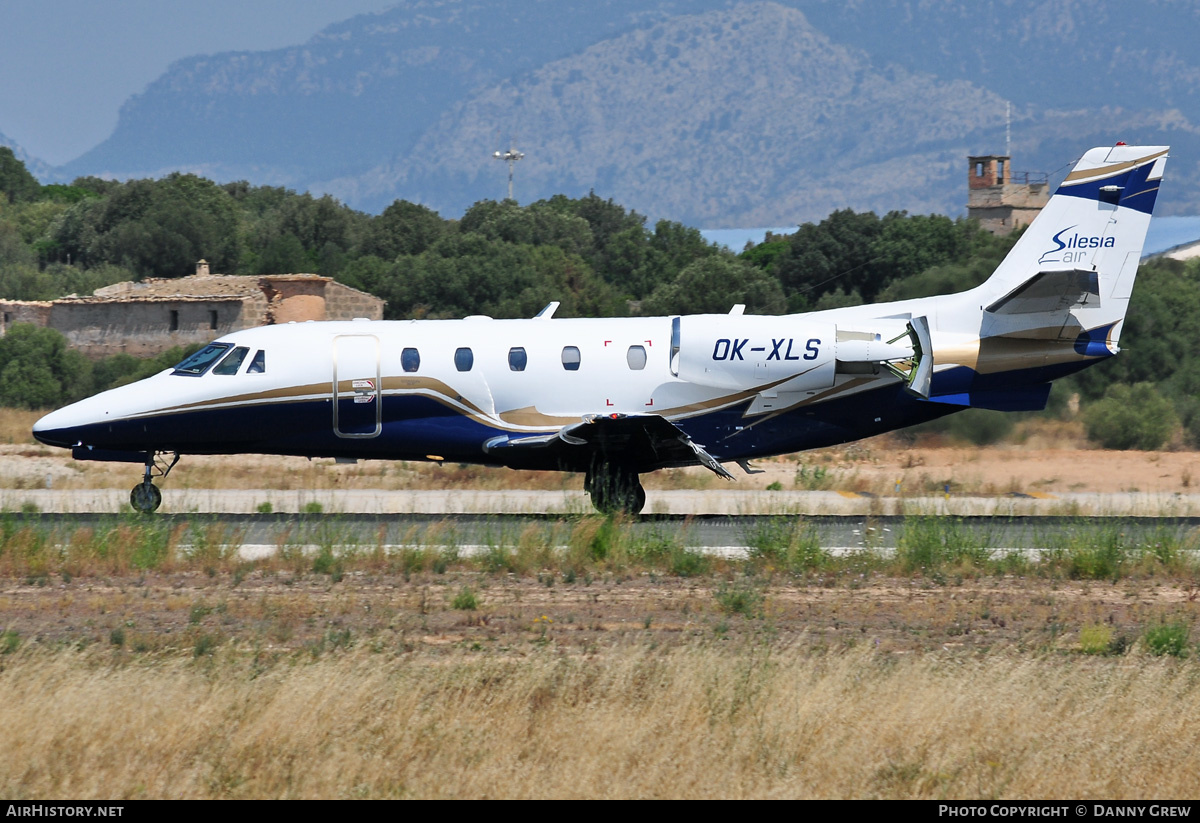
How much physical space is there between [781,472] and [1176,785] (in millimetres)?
18864

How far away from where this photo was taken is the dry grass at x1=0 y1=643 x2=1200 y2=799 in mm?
7469

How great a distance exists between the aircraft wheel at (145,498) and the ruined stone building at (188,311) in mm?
24587

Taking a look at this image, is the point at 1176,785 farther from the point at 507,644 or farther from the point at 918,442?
the point at 918,442

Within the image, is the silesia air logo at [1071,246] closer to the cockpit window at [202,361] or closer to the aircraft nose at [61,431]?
the cockpit window at [202,361]

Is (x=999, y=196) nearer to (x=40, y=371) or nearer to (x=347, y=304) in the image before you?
(x=347, y=304)

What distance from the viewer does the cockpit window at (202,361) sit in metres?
18.7

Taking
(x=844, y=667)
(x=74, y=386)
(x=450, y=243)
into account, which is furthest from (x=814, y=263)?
(x=844, y=667)

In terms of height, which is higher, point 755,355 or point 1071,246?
point 1071,246

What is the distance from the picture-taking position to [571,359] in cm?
1828

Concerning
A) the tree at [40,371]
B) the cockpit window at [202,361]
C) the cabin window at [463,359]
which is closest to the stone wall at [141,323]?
the tree at [40,371]

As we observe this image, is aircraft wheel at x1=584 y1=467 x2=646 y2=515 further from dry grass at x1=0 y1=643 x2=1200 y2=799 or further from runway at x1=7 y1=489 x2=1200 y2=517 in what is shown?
dry grass at x1=0 y1=643 x2=1200 y2=799

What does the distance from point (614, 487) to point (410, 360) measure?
3.29m

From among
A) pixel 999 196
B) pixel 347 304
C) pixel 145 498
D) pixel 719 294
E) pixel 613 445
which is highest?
pixel 999 196

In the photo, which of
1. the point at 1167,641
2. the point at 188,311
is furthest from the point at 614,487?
the point at 188,311
